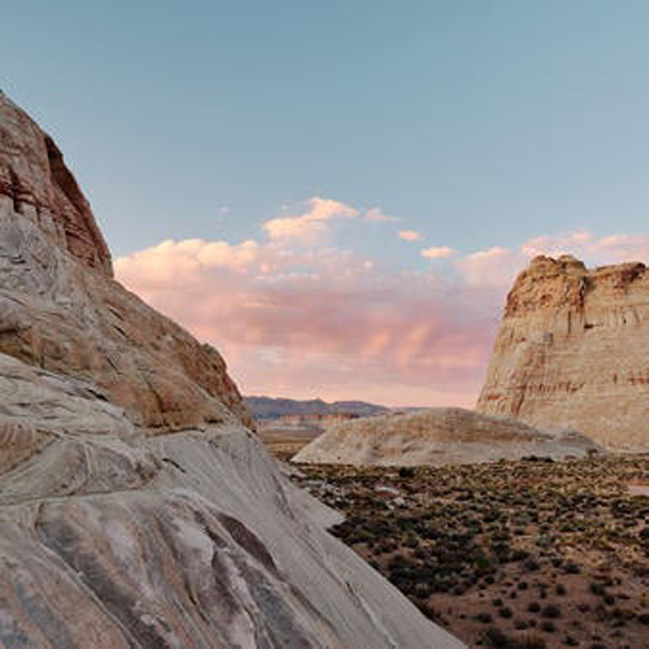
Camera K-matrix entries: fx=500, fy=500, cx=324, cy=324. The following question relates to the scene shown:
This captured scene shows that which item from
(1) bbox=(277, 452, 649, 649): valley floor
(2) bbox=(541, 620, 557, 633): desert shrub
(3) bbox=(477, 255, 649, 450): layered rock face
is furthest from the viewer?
(3) bbox=(477, 255, 649, 450): layered rock face

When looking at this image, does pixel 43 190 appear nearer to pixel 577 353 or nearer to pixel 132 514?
pixel 132 514

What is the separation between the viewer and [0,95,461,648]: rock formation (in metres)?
3.94

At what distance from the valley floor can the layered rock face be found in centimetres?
5163

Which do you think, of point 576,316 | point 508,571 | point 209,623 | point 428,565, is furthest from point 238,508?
point 576,316

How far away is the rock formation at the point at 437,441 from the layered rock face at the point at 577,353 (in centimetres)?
1646

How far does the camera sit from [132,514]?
192 inches

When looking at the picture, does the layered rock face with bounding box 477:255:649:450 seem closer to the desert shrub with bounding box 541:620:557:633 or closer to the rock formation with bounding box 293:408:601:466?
the rock formation with bounding box 293:408:601:466

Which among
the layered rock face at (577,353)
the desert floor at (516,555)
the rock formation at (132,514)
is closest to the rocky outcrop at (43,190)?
the rock formation at (132,514)

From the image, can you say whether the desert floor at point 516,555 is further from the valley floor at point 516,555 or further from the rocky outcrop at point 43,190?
the rocky outcrop at point 43,190

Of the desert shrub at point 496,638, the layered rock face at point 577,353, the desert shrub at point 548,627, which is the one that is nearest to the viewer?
the desert shrub at point 496,638

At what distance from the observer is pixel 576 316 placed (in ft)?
297

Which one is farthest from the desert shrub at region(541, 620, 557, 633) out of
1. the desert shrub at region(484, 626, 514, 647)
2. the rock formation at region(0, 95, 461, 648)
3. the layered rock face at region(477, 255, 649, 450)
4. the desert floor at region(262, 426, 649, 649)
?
the layered rock face at region(477, 255, 649, 450)

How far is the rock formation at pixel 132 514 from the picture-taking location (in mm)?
3938

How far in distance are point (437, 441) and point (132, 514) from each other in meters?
56.6
